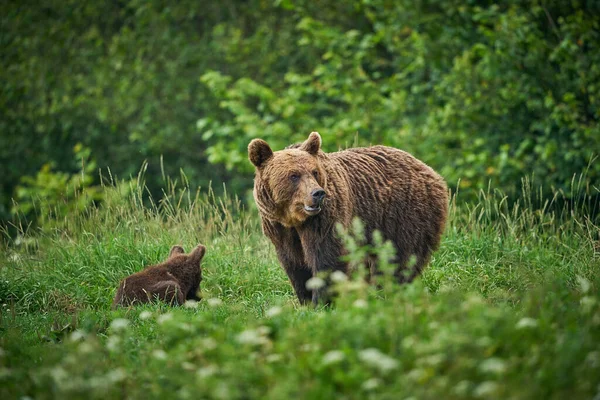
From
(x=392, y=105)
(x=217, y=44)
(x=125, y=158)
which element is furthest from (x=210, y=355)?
(x=125, y=158)

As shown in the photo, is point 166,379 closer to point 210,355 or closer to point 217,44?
point 210,355

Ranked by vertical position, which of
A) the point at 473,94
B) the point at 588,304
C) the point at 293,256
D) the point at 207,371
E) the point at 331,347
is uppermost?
the point at 207,371

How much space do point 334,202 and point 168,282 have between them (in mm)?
1706

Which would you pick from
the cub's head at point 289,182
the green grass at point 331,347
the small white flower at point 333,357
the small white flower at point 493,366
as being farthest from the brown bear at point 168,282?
the small white flower at point 493,366

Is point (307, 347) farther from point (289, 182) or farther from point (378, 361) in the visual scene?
point (289, 182)

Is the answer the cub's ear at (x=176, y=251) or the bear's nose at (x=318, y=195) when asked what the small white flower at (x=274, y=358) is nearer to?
the bear's nose at (x=318, y=195)

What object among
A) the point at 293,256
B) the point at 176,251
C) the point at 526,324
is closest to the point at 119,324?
the point at 526,324

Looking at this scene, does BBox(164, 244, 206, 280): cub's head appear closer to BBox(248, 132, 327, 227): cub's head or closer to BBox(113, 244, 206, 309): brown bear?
BBox(113, 244, 206, 309): brown bear

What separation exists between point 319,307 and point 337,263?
0.43 m

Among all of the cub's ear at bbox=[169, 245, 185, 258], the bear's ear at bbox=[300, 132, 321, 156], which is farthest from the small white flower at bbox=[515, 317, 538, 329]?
the cub's ear at bbox=[169, 245, 185, 258]

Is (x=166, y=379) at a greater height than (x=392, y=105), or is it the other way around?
(x=166, y=379)

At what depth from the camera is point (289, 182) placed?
667 centimetres

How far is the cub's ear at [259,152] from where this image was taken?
6824mm

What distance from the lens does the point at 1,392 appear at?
14.7 feet
